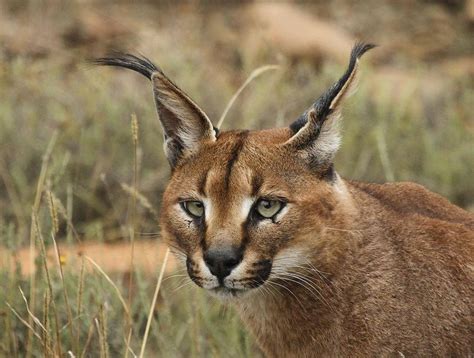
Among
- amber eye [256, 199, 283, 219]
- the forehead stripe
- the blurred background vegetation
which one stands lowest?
the blurred background vegetation

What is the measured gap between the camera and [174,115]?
175 inches

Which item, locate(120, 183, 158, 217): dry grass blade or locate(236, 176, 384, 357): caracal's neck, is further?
locate(120, 183, 158, 217): dry grass blade

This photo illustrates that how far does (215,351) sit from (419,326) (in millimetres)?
1414

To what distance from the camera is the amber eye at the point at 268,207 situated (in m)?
4.04

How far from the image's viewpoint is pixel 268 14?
14617 mm

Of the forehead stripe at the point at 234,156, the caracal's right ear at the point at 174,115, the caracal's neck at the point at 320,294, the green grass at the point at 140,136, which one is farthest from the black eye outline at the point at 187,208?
the green grass at the point at 140,136

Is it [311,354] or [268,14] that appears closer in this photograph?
[311,354]

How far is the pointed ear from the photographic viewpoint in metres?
4.08

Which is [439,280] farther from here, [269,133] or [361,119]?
[361,119]

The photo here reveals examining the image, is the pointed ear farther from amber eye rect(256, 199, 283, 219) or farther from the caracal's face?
amber eye rect(256, 199, 283, 219)

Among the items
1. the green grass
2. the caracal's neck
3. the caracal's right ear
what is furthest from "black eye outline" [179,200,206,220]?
the green grass

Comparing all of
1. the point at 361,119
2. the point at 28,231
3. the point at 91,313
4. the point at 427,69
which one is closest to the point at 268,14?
the point at 427,69

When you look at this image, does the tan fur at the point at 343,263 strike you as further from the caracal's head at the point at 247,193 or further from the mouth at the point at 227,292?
the mouth at the point at 227,292

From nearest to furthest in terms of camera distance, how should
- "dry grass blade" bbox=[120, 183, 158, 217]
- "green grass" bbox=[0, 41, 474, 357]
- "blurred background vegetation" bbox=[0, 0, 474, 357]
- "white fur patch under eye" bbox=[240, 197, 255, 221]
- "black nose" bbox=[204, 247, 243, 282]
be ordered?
"black nose" bbox=[204, 247, 243, 282] < "white fur patch under eye" bbox=[240, 197, 255, 221] < "dry grass blade" bbox=[120, 183, 158, 217] < "blurred background vegetation" bbox=[0, 0, 474, 357] < "green grass" bbox=[0, 41, 474, 357]
